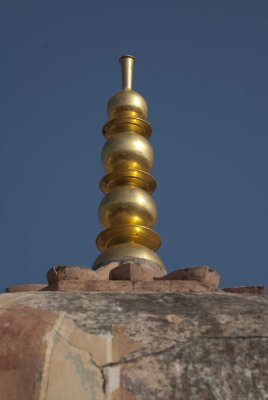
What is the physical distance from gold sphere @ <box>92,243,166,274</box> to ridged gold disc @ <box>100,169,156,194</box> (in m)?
1.20

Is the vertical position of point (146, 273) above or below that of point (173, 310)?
above

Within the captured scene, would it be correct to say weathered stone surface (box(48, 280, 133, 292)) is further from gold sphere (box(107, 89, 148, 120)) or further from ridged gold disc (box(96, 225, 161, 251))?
gold sphere (box(107, 89, 148, 120))

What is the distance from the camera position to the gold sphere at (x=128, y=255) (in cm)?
743

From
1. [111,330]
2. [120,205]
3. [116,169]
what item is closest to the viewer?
[111,330]

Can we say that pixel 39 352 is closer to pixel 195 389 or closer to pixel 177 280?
pixel 195 389

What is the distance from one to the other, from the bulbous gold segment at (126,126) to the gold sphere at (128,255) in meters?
2.06

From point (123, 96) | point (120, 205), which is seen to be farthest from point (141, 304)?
point (123, 96)

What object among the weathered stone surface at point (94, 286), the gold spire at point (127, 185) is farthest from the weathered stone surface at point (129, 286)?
the gold spire at point (127, 185)

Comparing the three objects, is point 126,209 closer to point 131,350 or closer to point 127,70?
point 127,70

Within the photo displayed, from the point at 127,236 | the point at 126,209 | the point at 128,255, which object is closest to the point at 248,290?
the point at 128,255

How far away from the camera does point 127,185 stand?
864 cm

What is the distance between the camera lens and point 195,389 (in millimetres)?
3123

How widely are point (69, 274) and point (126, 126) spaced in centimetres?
511

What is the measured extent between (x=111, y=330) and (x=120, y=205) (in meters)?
4.78
